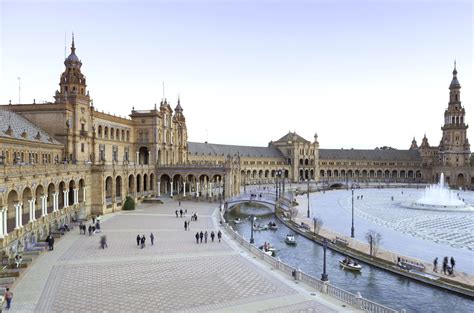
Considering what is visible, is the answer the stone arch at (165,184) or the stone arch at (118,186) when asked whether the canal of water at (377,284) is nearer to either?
the stone arch at (118,186)

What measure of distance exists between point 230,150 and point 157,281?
11063 centimetres

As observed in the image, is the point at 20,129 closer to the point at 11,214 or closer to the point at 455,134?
the point at 11,214

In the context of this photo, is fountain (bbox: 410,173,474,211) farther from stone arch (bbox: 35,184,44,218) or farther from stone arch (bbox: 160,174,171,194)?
stone arch (bbox: 35,184,44,218)

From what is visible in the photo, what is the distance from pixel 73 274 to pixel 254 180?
107952 mm

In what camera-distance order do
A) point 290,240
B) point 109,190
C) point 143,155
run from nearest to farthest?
point 290,240, point 109,190, point 143,155

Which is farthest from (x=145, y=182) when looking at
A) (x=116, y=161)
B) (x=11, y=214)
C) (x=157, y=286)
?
(x=157, y=286)

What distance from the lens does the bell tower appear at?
132m

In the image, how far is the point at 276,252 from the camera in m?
40.4

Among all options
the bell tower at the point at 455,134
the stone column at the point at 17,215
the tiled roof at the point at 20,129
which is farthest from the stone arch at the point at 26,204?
the bell tower at the point at 455,134

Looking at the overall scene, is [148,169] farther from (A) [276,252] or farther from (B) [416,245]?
(B) [416,245]

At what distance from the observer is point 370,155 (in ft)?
513

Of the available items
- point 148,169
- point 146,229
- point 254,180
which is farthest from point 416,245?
point 254,180

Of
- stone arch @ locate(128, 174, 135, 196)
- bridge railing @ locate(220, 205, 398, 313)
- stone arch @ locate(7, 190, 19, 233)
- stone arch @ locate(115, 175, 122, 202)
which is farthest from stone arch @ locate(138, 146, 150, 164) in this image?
bridge railing @ locate(220, 205, 398, 313)

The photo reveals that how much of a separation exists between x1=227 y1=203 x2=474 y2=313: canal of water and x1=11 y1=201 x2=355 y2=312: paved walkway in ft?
20.0
